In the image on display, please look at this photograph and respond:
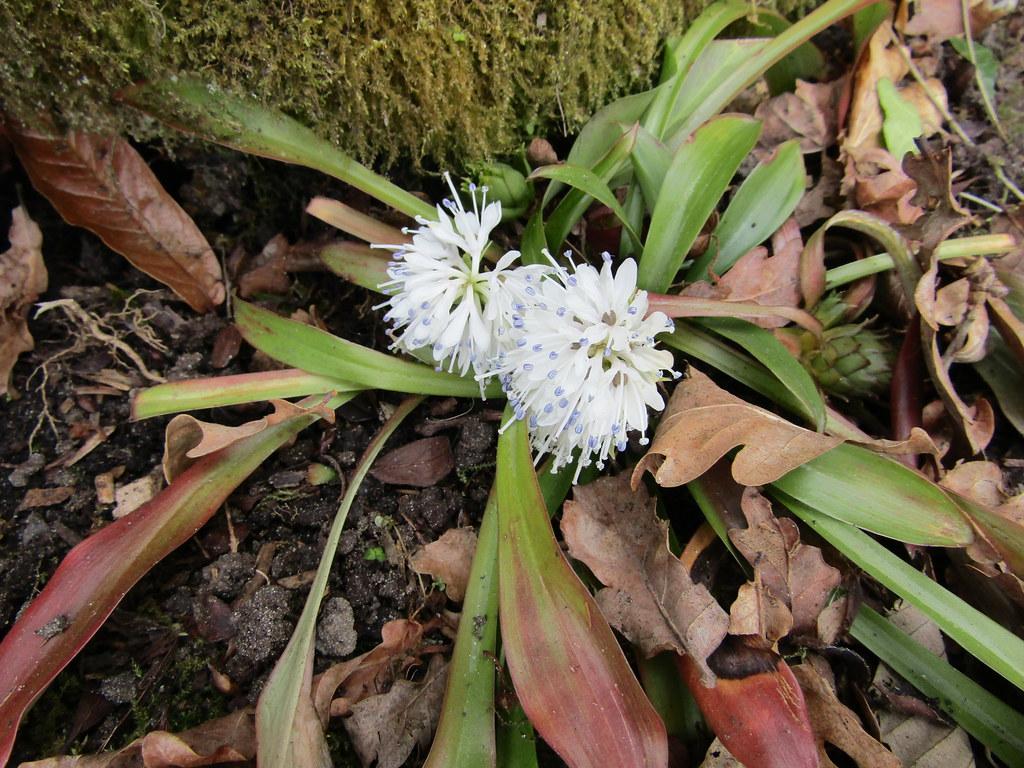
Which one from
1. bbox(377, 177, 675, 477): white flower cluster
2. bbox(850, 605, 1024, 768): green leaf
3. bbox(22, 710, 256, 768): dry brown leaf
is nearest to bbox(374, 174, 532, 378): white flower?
bbox(377, 177, 675, 477): white flower cluster

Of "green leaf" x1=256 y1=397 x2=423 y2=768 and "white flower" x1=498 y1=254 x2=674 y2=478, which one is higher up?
"white flower" x1=498 y1=254 x2=674 y2=478

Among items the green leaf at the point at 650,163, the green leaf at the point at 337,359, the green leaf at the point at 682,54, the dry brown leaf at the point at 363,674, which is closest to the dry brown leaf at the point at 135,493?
the green leaf at the point at 337,359

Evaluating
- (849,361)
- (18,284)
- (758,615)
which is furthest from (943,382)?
(18,284)

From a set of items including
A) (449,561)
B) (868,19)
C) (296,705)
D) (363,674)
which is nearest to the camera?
(296,705)

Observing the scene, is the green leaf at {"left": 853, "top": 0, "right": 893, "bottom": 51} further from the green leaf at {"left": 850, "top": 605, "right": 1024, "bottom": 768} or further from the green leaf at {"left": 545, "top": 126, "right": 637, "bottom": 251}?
the green leaf at {"left": 850, "top": 605, "right": 1024, "bottom": 768}

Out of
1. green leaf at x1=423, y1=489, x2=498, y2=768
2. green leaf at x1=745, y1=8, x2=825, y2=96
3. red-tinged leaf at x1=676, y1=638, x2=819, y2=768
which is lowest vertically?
green leaf at x1=423, y1=489, x2=498, y2=768

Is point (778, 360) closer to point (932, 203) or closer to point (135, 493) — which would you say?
point (932, 203)

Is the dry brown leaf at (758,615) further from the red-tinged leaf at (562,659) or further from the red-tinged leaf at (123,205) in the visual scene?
the red-tinged leaf at (123,205)
